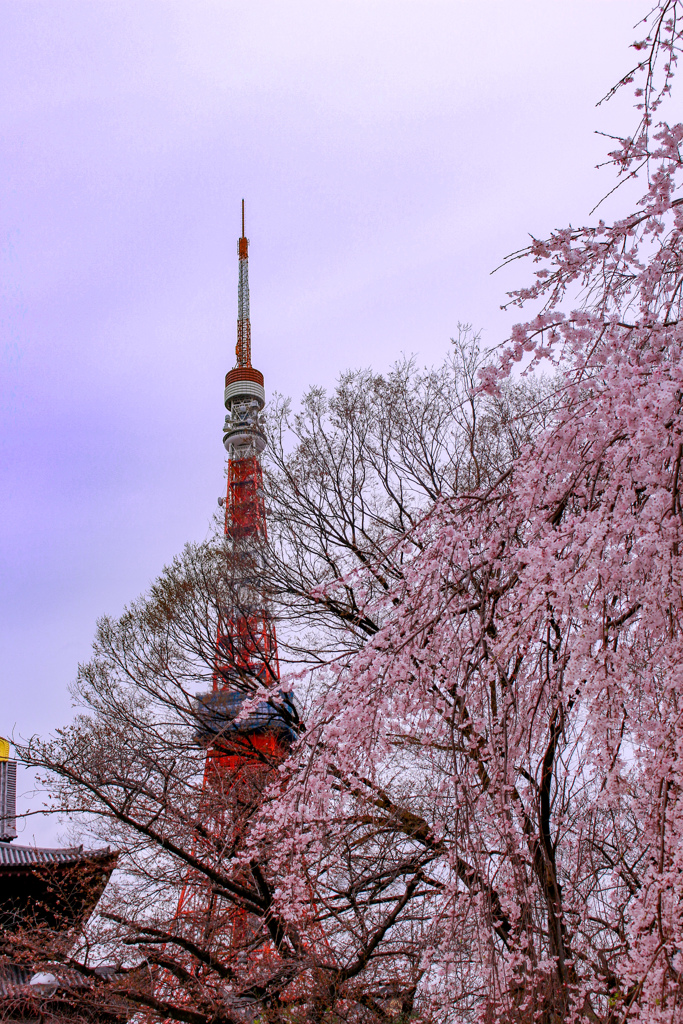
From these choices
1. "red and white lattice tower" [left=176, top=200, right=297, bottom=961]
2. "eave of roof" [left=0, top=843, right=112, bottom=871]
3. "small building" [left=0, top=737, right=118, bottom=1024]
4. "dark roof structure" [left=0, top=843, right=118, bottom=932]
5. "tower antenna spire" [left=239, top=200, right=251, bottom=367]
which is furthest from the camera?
"tower antenna spire" [left=239, top=200, right=251, bottom=367]

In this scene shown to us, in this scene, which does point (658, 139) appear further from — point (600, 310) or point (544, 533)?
point (544, 533)

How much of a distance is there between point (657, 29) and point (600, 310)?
0.67 meters

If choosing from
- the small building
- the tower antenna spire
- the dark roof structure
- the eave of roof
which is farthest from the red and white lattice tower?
the tower antenna spire

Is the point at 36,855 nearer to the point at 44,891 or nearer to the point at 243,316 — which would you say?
the point at 44,891

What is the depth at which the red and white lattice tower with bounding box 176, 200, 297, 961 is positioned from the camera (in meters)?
6.07

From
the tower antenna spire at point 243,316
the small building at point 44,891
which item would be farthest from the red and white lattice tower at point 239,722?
the tower antenna spire at point 243,316

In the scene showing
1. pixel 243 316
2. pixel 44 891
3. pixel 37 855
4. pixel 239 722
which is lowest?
pixel 44 891

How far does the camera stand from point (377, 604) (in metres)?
2.50

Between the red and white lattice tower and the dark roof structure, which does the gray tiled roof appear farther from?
the red and white lattice tower

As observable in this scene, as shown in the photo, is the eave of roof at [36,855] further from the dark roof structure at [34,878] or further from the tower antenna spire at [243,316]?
the tower antenna spire at [243,316]

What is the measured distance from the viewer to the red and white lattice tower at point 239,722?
607cm

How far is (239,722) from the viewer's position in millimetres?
6375

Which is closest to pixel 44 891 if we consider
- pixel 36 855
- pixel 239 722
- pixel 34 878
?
pixel 34 878

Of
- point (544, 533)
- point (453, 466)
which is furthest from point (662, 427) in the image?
point (453, 466)
